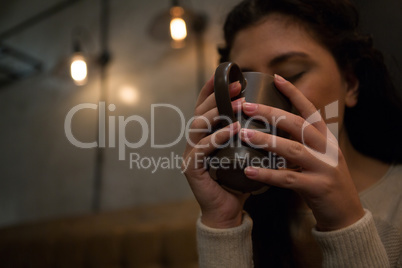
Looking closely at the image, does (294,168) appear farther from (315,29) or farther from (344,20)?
(344,20)

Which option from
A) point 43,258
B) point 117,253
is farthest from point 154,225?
point 43,258

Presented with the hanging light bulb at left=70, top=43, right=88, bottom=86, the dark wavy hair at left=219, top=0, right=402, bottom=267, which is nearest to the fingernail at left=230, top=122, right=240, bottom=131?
the dark wavy hair at left=219, top=0, right=402, bottom=267

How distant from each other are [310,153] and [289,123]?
6 cm

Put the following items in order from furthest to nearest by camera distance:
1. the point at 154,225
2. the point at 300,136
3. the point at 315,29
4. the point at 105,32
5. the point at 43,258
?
the point at 105,32 < the point at 43,258 < the point at 154,225 < the point at 315,29 < the point at 300,136

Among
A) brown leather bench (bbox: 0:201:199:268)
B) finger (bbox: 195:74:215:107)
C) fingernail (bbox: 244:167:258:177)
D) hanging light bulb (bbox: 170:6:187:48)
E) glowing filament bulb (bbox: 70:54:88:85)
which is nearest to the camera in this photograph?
fingernail (bbox: 244:167:258:177)

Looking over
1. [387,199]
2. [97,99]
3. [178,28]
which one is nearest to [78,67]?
[97,99]

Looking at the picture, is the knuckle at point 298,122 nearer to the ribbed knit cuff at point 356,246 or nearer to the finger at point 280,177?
the finger at point 280,177

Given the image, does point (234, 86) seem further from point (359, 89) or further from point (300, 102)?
point (359, 89)

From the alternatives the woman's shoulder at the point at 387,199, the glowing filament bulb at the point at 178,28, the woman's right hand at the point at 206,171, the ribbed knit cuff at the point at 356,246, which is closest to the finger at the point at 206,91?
the woman's right hand at the point at 206,171

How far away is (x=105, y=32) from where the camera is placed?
83.7 inches

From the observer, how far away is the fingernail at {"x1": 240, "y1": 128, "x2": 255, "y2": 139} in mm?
448

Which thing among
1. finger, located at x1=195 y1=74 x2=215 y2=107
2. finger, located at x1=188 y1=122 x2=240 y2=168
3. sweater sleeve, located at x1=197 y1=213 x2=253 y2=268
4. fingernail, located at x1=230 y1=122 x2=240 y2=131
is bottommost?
sweater sleeve, located at x1=197 y1=213 x2=253 y2=268

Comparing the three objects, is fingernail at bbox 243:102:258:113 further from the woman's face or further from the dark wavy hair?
the dark wavy hair

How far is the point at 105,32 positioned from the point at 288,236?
192 centimetres
